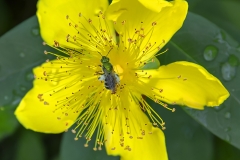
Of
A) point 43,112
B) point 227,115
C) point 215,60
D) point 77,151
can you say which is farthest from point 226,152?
point 43,112

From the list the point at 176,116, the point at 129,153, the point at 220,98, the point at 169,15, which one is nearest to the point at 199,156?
the point at 176,116

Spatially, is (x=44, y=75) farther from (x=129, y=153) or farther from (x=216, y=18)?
(x=216, y=18)

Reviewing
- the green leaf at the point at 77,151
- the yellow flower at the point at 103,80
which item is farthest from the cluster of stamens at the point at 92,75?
the green leaf at the point at 77,151

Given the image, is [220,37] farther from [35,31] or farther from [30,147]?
[30,147]

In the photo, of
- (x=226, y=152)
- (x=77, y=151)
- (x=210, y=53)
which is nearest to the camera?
(x=210, y=53)

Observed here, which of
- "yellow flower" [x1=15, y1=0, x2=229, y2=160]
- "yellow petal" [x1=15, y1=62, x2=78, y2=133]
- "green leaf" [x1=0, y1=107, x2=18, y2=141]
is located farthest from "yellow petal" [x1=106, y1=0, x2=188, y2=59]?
"green leaf" [x1=0, y1=107, x2=18, y2=141]

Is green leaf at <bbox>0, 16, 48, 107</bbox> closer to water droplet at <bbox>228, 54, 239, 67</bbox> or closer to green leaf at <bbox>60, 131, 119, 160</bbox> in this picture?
green leaf at <bbox>60, 131, 119, 160</bbox>
